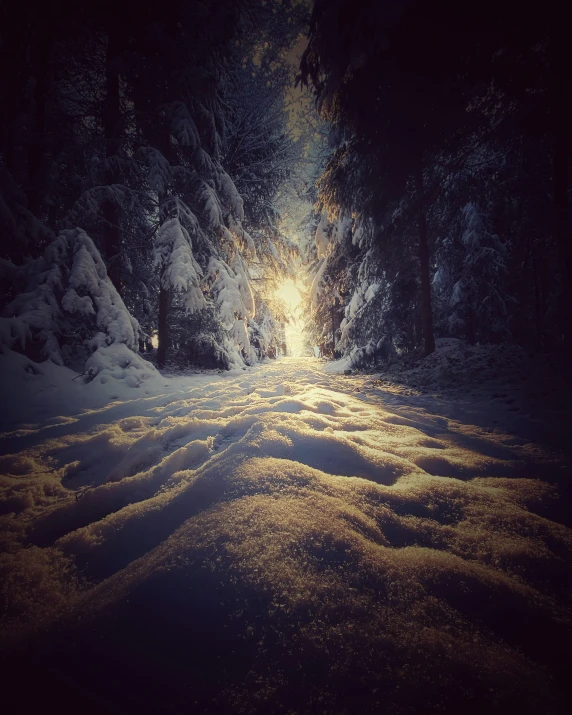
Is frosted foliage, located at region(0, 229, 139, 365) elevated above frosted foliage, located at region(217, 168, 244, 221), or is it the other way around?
frosted foliage, located at region(217, 168, 244, 221)

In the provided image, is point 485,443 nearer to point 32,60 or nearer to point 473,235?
point 32,60

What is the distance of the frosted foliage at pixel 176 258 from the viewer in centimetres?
620

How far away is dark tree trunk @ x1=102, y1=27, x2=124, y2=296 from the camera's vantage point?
6129 millimetres

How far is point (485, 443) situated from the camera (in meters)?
2.48

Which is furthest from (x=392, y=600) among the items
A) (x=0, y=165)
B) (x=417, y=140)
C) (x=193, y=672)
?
(x=0, y=165)

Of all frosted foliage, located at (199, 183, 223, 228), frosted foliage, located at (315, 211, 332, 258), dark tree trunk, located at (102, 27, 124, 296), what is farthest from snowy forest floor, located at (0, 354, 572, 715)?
frosted foliage, located at (315, 211, 332, 258)

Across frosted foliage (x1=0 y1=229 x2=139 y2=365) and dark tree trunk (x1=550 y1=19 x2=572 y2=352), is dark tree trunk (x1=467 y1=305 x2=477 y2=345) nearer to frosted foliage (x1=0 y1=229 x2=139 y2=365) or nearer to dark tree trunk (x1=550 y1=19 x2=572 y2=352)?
dark tree trunk (x1=550 y1=19 x2=572 y2=352)

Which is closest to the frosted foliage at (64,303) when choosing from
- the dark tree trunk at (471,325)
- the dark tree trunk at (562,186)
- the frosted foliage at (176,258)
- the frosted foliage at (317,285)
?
the frosted foliage at (176,258)

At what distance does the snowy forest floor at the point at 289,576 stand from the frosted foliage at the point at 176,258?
15.5ft

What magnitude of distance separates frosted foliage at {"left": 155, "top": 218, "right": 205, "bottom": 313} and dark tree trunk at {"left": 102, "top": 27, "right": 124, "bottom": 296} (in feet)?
3.39

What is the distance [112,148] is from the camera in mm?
6414

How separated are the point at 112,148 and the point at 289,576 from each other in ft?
29.2

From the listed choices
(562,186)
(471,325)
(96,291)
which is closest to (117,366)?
(96,291)

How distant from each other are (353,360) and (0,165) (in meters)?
9.13
